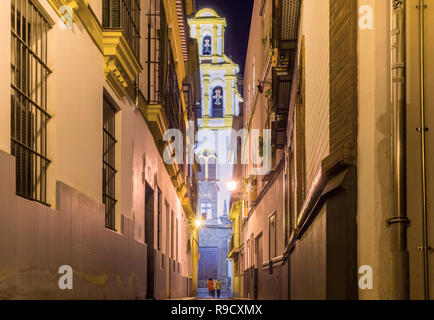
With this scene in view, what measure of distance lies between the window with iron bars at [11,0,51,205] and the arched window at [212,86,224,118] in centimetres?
6240

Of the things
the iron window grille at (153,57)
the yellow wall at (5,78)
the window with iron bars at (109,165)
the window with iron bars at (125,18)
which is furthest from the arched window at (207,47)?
the yellow wall at (5,78)

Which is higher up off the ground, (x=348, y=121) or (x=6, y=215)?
(x=348, y=121)

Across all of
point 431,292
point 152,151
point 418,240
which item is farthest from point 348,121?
point 152,151

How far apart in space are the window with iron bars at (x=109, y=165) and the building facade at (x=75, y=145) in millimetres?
21

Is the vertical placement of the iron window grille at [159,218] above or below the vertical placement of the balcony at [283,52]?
below

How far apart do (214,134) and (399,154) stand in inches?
2608

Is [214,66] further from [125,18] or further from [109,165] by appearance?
[109,165]

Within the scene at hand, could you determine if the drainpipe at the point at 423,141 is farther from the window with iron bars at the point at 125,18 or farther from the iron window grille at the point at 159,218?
the iron window grille at the point at 159,218

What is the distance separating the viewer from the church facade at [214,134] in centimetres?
6769

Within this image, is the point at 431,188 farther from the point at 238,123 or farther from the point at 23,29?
the point at 238,123

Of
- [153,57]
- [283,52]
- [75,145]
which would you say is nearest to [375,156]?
[75,145]

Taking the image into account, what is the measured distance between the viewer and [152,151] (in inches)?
648

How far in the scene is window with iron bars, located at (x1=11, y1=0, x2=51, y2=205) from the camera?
6.19 m
